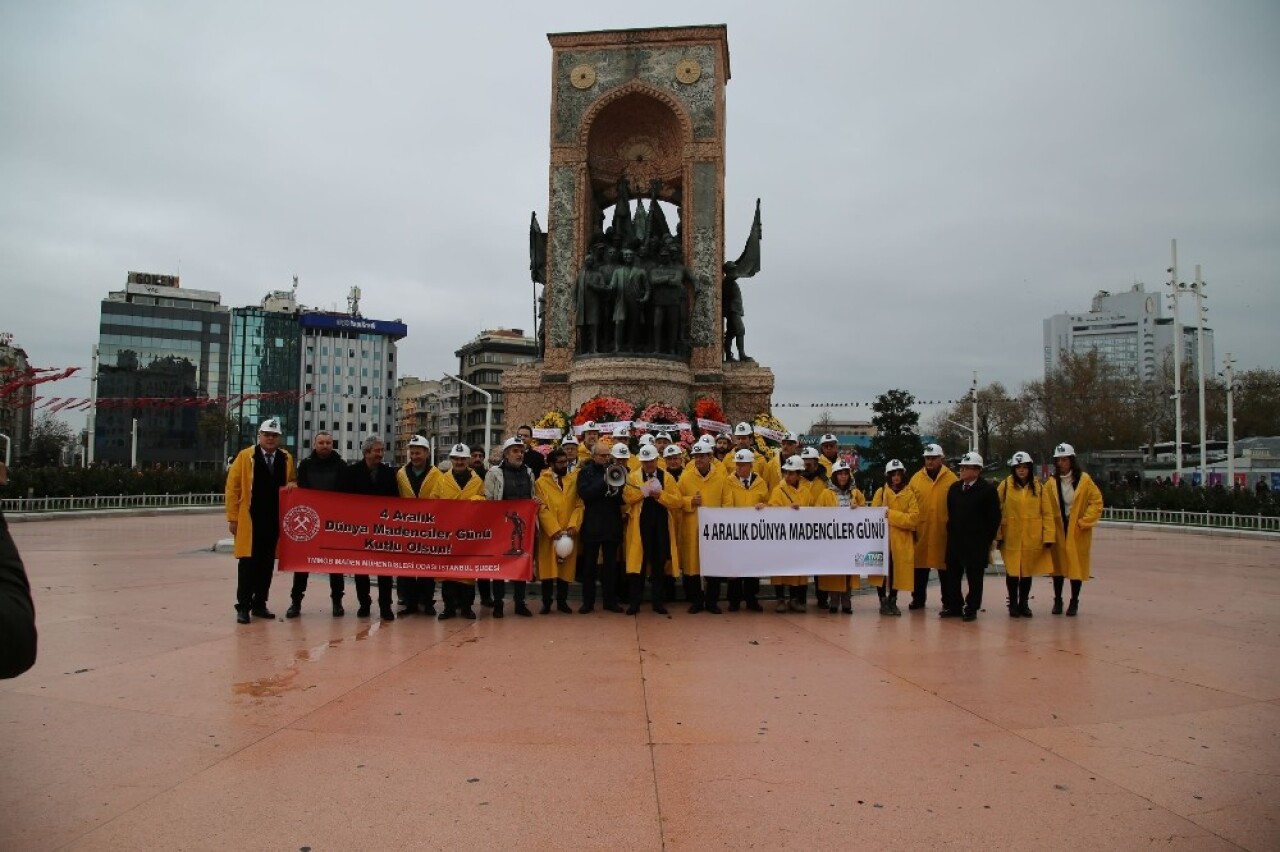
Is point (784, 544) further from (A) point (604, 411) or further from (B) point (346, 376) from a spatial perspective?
(B) point (346, 376)

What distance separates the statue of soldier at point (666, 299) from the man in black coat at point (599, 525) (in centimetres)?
873

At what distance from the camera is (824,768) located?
436 cm

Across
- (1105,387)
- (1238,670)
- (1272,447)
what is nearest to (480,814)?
(1238,670)

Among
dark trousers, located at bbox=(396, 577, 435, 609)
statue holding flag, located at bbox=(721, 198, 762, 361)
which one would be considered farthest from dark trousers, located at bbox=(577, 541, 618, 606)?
statue holding flag, located at bbox=(721, 198, 762, 361)

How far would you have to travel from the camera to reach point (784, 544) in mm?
9383

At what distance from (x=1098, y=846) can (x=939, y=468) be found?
663 cm

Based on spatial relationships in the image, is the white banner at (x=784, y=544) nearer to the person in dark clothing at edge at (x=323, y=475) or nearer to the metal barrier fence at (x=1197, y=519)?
the person in dark clothing at edge at (x=323, y=475)

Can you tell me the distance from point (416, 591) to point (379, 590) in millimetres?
374

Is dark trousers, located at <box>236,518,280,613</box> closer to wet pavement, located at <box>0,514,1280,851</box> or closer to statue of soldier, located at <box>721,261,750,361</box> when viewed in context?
wet pavement, located at <box>0,514,1280,851</box>

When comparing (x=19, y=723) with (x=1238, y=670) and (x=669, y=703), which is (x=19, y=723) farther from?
(x=1238, y=670)

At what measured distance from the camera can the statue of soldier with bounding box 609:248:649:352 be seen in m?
17.6

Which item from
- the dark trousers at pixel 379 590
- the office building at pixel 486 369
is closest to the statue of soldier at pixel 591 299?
the dark trousers at pixel 379 590

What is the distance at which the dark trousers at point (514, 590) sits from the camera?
9.06m

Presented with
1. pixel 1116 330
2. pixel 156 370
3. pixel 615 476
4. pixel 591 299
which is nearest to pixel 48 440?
pixel 156 370
